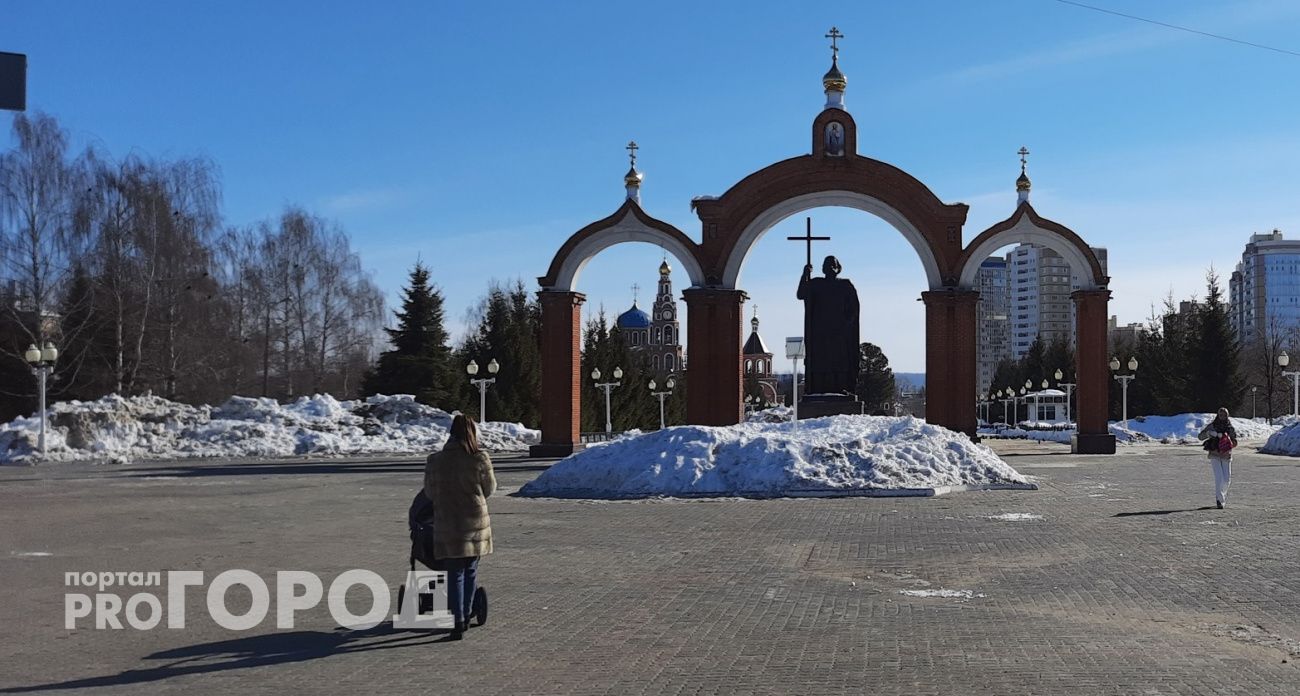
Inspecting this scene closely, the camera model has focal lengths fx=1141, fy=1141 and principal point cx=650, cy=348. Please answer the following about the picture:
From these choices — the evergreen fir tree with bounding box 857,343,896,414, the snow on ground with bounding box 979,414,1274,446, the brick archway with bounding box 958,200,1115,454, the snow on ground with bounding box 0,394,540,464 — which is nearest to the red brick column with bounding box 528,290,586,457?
the snow on ground with bounding box 0,394,540,464

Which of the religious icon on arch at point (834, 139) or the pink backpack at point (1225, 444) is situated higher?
the religious icon on arch at point (834, 139)

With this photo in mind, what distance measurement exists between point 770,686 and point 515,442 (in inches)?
1343

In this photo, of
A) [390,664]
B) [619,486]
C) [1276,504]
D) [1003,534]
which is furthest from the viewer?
[619,486]

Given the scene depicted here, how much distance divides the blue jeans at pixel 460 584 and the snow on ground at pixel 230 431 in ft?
86.7

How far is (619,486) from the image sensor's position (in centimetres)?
1856

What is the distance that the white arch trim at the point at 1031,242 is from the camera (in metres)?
32.1

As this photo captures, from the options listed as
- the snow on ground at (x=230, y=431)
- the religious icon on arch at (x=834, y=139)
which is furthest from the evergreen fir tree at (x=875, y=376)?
the religious icon on arch at (x=834, y=139)

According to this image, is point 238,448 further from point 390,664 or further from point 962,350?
point 390,664

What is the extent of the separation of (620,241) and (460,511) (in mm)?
25254

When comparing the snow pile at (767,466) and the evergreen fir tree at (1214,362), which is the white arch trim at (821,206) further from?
the evergreen fir tree at (1214,362)

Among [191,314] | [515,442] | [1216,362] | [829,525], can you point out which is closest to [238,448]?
[515,442]

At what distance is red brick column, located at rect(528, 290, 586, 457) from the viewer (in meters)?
32.2

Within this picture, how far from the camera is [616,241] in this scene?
106 ft

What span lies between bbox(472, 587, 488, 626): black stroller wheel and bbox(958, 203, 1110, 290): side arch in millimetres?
26268
